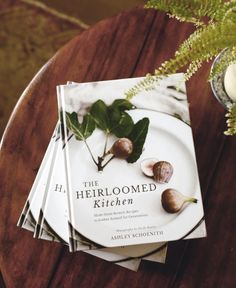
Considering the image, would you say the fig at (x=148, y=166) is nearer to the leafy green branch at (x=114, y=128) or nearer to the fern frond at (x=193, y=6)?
the leafy green branch at (x=114, y=128)

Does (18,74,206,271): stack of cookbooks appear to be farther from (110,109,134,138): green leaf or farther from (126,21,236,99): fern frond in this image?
(126,21,236,99): fern frond

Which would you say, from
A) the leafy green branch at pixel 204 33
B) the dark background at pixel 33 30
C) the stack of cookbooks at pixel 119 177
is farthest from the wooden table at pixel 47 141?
the dark background at pixel 33 30

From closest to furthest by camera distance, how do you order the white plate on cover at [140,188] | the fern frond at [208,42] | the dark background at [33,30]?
the fern frond at [208,42], the white plate on cover at [140,188], the dark background at [33,30]

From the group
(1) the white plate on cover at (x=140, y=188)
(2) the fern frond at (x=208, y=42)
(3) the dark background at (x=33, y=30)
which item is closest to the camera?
(2) the fern frond at (x=208, y=42)

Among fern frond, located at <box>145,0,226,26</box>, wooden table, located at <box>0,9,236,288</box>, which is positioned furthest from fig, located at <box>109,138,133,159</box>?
fern frond, located at <box>145,0,226,26</box>

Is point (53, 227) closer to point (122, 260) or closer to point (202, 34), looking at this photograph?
point (122, 260)

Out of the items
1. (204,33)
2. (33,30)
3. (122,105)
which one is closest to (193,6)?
(204,33)
